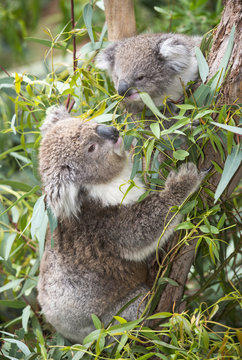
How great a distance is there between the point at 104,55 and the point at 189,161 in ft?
3.05

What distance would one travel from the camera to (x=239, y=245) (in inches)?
87.4

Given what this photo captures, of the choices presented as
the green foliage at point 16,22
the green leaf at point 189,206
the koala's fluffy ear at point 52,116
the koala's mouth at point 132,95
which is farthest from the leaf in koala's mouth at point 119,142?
the green foliage at point 16,22

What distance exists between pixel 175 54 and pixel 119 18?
1.48ft

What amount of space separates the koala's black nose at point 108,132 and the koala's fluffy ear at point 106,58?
588mm

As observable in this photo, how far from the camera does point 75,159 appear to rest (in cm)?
219

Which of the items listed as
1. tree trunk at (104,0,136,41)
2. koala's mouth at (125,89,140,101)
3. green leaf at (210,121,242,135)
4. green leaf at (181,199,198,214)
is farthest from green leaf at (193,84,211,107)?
tree trunk at (104,0,136,41)

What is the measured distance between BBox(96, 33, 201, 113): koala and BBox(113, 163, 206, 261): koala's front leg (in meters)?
0.51

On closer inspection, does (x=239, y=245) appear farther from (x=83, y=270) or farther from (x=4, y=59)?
(x=4, y=59)

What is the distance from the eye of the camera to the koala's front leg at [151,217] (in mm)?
2064

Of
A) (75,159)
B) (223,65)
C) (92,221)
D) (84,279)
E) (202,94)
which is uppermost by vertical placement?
(223,65)

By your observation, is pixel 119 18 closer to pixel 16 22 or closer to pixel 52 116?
pixel 52 116

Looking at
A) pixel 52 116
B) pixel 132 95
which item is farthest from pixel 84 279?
pixel 132 95

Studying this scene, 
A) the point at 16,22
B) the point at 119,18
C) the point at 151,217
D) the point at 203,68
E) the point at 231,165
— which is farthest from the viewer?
the point at 16,22

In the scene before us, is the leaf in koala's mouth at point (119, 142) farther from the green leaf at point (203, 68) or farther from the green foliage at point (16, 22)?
the green foliage at point (16, 22)
